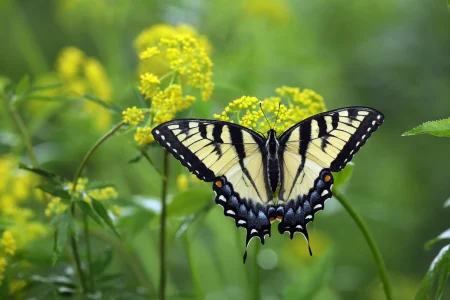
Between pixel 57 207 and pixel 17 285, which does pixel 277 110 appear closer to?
pixel 57 207

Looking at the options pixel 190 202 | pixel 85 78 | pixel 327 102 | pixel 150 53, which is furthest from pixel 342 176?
pixel 327 102

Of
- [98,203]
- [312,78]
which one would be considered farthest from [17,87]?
[312,78]

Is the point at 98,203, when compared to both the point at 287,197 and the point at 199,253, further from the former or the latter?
the point at 199,253

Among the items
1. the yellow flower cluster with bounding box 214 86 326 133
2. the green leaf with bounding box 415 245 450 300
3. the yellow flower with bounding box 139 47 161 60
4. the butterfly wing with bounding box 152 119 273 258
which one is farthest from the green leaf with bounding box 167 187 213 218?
the green leaf with bounding box 415 245 450 300

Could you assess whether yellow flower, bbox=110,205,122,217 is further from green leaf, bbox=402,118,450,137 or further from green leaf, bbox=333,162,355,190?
green leaf, bbox=402,118,450,137

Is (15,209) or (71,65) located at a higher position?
(71,65)
